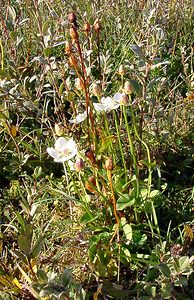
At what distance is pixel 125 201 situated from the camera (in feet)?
5.23

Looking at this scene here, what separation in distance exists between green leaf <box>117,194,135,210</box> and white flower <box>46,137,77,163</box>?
0.23m

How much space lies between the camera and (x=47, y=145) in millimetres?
2049

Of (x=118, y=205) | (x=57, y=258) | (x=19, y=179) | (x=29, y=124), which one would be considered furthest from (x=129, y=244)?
(x=29, y=124)

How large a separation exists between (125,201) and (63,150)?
10.2 inches

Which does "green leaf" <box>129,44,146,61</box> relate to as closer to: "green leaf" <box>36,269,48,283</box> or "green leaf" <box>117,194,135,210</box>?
"green leaf" <box>117,194,135,210</box>

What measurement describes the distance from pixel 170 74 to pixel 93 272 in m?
1.26

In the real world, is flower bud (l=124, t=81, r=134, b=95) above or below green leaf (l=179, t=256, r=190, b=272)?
above

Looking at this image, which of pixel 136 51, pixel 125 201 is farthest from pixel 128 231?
pixel 136 51

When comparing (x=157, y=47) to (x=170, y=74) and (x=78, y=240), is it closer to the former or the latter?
(x=78, y=240)

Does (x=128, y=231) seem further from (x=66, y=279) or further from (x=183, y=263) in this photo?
(x=66, y=279)

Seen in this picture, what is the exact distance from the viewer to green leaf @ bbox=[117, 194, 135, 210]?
1.57 metres

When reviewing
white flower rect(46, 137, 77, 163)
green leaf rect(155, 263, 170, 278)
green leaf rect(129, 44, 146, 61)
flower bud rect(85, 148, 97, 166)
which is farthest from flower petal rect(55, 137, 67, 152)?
green leaf rect(155, 263, 170, 278)

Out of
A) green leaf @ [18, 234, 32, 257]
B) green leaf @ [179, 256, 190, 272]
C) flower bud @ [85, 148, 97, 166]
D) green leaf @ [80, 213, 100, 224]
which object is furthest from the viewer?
green leaf @ [80, 213, 100, 224]

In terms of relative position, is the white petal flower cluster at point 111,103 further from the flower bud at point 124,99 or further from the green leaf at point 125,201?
the green leaf at point 125,201
